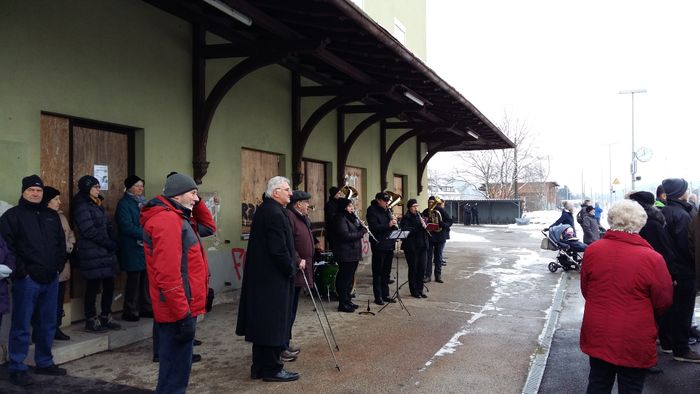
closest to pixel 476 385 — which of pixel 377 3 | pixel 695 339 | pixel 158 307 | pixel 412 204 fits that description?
pixel 158 307

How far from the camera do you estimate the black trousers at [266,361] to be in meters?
5.00

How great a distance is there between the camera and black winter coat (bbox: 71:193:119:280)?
5.77 meters

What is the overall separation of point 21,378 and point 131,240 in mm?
1994

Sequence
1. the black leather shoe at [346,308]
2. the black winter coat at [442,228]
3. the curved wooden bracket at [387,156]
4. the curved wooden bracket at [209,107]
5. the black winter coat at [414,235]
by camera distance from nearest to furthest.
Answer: the curved wooden bracket at [209,107]
the black leather shoe at [346,308]
the black winter coat at [414,235]
the black winter coat at [442,228]
the curved wooden bracket at [387,156]

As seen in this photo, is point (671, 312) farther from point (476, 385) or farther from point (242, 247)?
point (242, 247)

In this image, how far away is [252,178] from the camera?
31.2 feet

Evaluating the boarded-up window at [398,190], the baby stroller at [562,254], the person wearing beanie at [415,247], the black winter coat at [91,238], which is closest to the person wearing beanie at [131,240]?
the black winter coat at [91,238]

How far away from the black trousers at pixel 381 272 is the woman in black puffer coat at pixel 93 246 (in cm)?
385

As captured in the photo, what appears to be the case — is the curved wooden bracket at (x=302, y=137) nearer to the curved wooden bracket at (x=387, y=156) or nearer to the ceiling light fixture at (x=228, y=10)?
the ceiling light fixture at (x=228, y=10)

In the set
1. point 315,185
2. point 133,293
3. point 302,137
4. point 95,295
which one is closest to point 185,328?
point 95,295

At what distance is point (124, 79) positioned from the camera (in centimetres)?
679

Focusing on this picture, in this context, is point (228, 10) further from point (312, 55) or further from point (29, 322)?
point (29, 322)

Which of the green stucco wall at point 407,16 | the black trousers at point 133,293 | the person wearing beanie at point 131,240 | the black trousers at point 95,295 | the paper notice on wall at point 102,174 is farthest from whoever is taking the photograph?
the green stucco wall at point 407,16

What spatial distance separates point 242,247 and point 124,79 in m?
3.33
